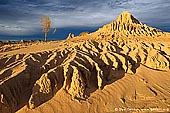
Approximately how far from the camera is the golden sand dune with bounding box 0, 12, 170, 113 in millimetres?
7695

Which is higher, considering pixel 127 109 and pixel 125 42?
pixel 125 42

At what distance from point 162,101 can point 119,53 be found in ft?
12.4

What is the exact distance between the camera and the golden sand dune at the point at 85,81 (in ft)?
25.2

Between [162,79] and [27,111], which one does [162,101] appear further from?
[27,111]

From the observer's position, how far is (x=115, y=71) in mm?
9984

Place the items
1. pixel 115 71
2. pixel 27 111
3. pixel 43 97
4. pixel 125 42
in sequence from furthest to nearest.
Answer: pixel 125 42, pixel 115 71, pixel 43 97, pixel 27 111

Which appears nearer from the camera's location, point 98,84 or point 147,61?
point 98,84

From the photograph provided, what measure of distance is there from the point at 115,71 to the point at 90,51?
2.10m

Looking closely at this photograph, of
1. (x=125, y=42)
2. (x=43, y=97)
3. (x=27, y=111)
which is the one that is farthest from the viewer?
(x=125, y=42)

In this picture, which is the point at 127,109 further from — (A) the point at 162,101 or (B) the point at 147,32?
(B) the point at 147,32

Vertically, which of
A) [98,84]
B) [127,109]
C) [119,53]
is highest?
[119,53]

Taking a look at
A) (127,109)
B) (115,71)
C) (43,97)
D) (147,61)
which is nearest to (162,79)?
(147,61)

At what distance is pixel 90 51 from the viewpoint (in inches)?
456

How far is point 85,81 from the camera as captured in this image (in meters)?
8.77
